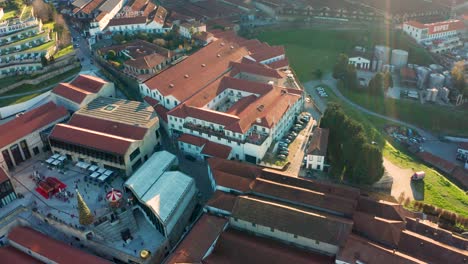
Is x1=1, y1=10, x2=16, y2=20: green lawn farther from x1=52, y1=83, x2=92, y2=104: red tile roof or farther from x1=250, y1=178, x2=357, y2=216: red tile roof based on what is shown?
x1=250, y1=178, x2=357, y2=216: red tile roof

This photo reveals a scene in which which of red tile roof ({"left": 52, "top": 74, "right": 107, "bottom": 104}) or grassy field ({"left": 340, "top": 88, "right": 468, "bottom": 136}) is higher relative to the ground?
red tile roof ({"left": 52, "top": 74, "right": 107, "bottom": 104})

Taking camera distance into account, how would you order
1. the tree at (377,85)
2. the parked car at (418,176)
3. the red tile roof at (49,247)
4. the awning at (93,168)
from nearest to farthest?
the red tile roof at (49,247), the awning at (93,168), the parked car at (418,176), the tree at (377,85)

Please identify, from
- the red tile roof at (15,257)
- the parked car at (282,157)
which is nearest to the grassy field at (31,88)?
the red tile roof at (15,257)

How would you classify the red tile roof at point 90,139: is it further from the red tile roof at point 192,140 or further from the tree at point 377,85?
the tree at point 377,85

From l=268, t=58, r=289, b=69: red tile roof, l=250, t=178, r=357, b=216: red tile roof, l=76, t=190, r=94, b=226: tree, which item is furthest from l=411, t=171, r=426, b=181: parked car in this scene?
l=76, t=190, r=94, b=226: tree

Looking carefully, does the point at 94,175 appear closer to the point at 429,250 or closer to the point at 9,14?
the point at 429,250

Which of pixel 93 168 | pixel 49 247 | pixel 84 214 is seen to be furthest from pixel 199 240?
pixel 93 168
